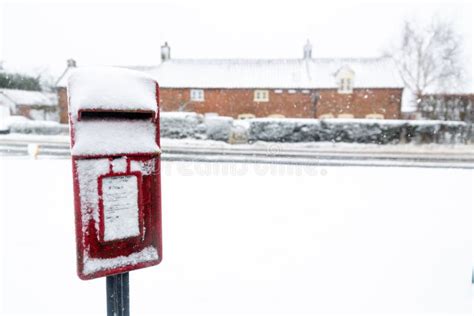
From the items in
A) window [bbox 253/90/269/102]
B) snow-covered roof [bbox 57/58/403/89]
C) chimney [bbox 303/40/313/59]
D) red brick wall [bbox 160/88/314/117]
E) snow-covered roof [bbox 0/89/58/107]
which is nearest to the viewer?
snow-covered roof [bbox 57/58/403/89]

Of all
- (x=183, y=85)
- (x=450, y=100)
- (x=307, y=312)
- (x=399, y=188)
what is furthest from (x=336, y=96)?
(x=307, y=312)

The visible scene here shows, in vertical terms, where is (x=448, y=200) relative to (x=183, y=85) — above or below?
below

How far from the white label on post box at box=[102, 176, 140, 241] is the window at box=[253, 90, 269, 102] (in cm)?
3043

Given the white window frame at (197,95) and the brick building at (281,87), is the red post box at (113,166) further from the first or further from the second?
the white window frame at (197,95)

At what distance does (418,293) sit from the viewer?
3.85 meters

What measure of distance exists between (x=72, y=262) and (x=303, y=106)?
2911 cm

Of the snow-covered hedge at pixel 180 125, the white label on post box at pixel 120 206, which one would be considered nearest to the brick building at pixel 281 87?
the snow-covered hedge at pixel 180 125

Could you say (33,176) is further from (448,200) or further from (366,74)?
(366,74)

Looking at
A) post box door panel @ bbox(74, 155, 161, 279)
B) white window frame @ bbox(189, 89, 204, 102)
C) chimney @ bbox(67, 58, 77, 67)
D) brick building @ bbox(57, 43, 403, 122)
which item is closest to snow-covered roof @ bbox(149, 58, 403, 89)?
brick building @ bbox(57, 43, 403, 122)

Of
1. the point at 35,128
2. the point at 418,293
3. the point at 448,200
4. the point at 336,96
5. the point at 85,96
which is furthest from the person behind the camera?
the point at 336,96

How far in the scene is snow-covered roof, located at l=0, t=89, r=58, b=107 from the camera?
112 ft

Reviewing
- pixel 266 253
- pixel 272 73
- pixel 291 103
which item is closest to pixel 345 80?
pixel 291 103

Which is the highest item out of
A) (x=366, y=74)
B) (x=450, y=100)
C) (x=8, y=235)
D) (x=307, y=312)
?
(x=366, y=74)

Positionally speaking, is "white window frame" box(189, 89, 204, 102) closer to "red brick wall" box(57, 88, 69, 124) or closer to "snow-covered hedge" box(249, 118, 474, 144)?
"red brick wall" box(57, 88, 69, 124)
